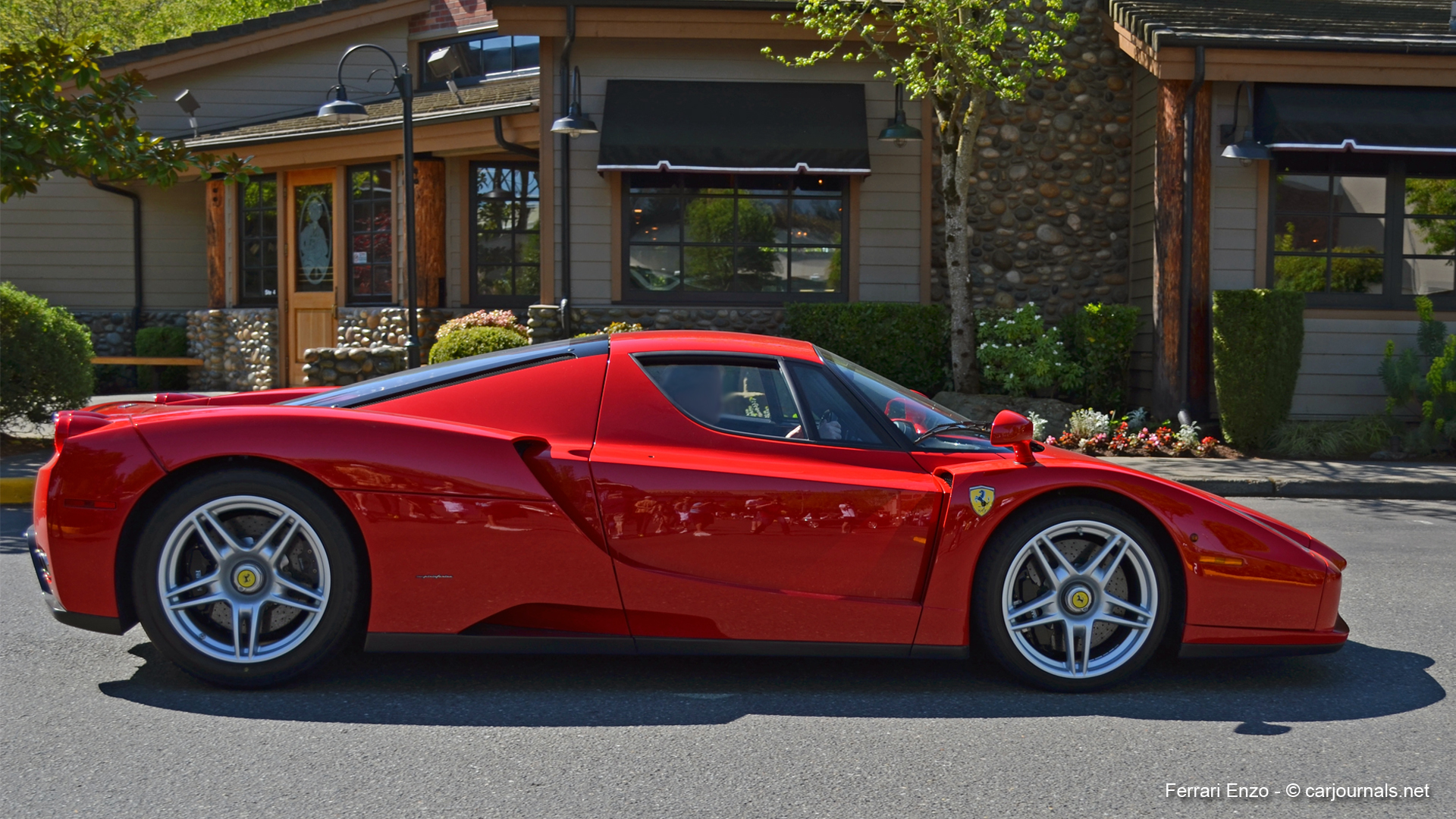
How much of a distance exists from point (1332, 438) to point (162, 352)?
16203 millimetres

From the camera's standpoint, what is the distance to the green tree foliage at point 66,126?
31.4ft

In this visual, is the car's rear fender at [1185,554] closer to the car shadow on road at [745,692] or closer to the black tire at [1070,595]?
the black tire at [1070,595]

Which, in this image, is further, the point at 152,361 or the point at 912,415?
the point at 152,361

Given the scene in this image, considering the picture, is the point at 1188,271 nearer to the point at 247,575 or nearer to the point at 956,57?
the point at 956,57

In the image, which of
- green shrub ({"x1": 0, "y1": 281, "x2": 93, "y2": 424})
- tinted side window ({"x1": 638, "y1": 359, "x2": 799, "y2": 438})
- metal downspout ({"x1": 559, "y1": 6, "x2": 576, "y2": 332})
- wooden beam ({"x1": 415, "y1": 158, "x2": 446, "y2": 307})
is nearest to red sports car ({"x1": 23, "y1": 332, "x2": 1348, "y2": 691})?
tinted side window ({"x1": 638, "y1": 359, "x2": 799, "y2": 438})

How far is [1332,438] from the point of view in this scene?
1091cm

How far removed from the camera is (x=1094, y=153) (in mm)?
13250

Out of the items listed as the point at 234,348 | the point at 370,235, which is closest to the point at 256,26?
the point at 370,235

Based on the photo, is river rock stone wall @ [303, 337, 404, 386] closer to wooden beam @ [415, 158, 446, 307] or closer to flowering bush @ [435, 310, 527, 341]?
flowering bush @ [435, 310, 527, 341]

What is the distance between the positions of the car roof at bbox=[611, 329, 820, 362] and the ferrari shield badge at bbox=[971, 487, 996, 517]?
74 centimetres

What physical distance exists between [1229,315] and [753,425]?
816 cm

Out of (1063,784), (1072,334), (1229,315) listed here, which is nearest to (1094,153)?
(1072,334)

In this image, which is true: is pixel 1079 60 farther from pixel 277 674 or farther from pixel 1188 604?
pixel 277 674

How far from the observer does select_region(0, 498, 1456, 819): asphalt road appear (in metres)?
3.01
